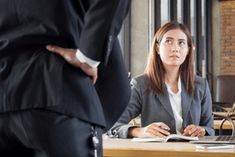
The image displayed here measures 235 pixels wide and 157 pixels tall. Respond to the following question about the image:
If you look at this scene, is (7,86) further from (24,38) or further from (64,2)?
(64,2)

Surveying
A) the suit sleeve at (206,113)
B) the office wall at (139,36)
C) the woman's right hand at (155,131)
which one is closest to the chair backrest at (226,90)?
the office wall at (139,36)

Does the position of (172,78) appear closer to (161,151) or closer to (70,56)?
(161,151)

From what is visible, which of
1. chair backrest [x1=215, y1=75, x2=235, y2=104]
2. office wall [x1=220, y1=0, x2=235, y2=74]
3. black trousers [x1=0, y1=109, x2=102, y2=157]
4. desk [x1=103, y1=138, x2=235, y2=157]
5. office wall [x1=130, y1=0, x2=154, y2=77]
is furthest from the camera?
office wall [x1=220, y1=0, x2=235, y2=74]

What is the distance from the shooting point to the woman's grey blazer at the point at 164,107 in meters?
2.78

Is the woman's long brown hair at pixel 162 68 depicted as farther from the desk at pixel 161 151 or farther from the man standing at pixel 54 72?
the man standing at pixel 54 72

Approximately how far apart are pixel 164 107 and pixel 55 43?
167cm

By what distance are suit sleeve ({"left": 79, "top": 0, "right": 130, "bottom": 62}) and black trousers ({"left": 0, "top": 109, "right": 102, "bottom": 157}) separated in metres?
0.15

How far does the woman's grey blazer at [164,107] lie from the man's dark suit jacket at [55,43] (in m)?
1.56

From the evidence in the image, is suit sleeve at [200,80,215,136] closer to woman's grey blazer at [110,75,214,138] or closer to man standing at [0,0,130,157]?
woman's grey blazer at [110,75,214,138]

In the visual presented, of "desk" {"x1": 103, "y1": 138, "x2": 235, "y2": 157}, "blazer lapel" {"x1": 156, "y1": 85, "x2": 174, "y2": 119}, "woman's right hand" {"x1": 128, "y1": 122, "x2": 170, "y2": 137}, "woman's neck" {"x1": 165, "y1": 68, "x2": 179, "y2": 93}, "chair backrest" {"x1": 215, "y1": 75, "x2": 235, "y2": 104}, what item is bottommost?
"chair backrest" {"x1": 215, "y1": 75, "x2": 235, "y2": 104}

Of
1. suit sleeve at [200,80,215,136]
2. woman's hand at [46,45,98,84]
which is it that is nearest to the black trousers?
woman's hand at [46,45,98,84]

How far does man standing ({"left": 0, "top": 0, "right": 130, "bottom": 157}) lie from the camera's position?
111 centimetres

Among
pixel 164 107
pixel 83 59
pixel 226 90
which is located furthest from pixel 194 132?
pixel 226 90

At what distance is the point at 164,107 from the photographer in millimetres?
2779
